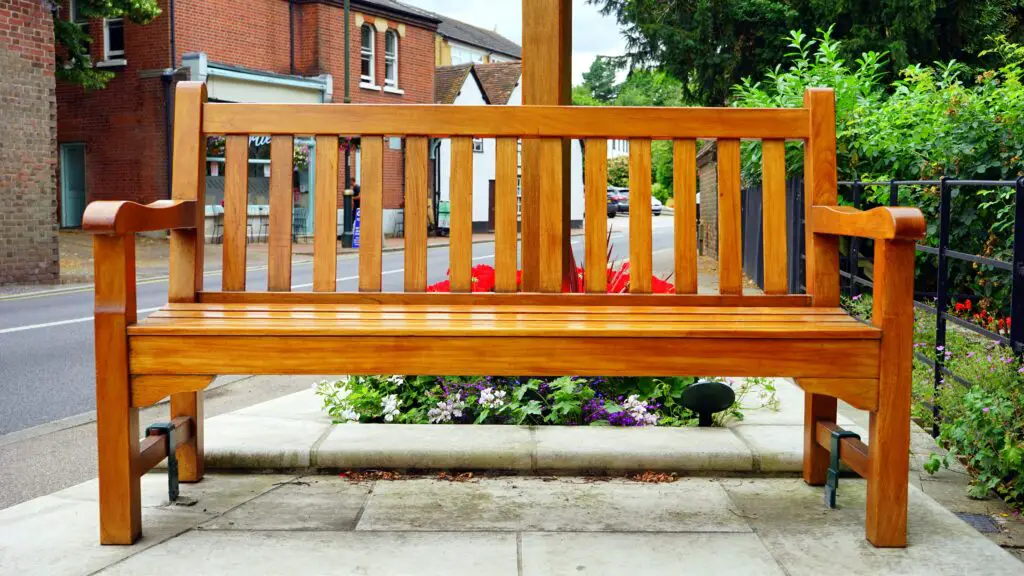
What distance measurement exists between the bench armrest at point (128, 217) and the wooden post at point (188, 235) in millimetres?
140

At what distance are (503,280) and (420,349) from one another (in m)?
0.80

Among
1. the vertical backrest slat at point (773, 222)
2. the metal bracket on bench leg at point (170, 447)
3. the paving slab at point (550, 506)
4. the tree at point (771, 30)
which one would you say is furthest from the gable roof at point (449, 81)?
the metal bracket on bench leg at point (170, 447)

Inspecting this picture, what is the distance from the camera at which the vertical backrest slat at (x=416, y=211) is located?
11.9 feet

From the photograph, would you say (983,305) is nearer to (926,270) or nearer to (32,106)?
(926,270)

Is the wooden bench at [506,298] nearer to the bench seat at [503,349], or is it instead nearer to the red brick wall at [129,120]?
the bench seat at [503,349]

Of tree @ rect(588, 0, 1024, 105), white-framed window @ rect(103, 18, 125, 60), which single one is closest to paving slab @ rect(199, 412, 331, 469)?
tree @ rect(588, 0, 1024, 105)

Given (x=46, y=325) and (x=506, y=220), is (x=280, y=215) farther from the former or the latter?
(x=46, y=325)

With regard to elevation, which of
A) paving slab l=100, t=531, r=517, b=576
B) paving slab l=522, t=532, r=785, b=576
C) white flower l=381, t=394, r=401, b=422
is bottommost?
paving slab l=100, t=531, r=517, b=576

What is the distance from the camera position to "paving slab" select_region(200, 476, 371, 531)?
3.11 m

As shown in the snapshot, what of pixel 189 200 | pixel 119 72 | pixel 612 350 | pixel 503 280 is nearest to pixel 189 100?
pixel 189 200

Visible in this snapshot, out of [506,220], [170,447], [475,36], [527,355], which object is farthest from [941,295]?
[475,36]

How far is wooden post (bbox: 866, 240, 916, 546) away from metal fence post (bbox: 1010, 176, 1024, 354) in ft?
4.34

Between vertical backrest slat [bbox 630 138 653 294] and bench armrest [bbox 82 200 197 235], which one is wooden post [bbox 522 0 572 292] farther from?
bench armrest [bbox 82 200 197 235]

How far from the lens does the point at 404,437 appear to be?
3.87 meters
